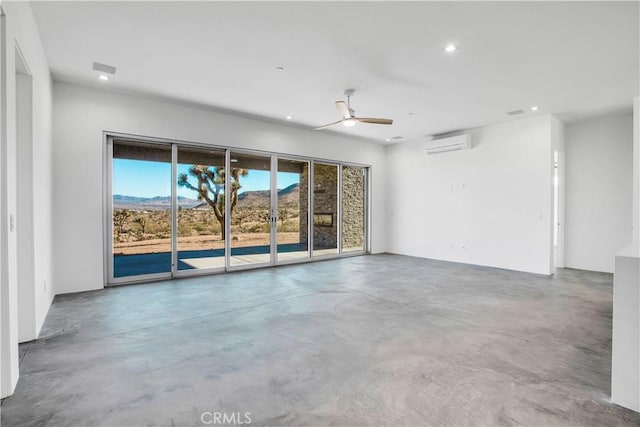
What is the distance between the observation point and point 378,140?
27.1 feet

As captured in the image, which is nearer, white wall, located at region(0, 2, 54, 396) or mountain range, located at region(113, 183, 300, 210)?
white wall, located at region(0, 2, 54, 396)

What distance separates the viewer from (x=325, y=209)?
794cm

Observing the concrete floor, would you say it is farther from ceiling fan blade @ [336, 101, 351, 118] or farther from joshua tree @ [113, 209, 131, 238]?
ceiling fan blade @ [336, 101, 351, 118]

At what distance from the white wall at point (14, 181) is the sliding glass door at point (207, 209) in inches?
44.2

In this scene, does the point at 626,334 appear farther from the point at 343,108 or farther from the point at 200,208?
the point at 200,208

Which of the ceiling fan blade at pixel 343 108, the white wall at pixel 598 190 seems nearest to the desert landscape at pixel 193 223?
the ceiling fan blade at pixel 343 108

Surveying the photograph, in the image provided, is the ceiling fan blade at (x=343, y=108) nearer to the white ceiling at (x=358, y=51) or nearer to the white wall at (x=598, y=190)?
the white ceiling at (x=358, y=51)

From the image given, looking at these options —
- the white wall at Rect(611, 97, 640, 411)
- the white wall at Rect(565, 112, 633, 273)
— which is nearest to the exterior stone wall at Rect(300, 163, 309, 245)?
the white wall at Rect(565, 112, 633, 273)

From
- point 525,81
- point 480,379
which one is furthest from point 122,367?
point 525,81

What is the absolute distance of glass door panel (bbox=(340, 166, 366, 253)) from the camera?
824 centimetres

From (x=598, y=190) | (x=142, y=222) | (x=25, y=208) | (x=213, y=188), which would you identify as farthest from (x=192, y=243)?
(x=598, y=190)

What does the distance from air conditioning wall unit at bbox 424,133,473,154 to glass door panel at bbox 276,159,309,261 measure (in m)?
3.00

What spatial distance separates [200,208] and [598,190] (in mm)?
7766

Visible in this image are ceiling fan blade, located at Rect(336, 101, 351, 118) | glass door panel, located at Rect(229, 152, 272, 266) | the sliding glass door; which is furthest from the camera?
glass door panel, located at Rect(229, 152, 272, 266)
